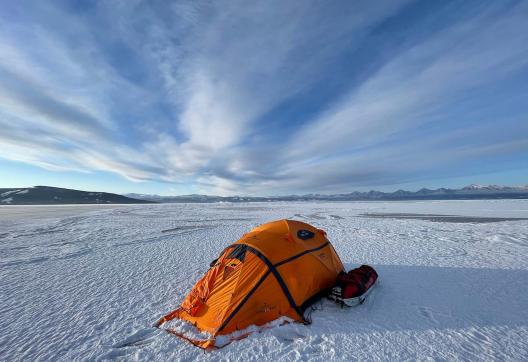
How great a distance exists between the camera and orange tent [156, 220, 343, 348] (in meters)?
4.34

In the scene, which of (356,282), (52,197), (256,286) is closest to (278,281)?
(256,286)

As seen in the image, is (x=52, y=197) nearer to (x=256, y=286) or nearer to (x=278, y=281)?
(x=256, y=286)

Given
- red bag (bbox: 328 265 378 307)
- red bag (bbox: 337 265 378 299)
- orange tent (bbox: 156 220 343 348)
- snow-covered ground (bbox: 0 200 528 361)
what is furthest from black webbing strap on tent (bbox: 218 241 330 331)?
red bag (bbox: 337 265 378 299)

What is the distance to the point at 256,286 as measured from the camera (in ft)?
14.9

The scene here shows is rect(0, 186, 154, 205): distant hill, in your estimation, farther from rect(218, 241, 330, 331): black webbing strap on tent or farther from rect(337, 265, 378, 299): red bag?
rect(337, 265, 378, 299): red bag

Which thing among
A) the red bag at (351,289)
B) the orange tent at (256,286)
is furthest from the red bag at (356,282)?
the orange tent at (256,286)

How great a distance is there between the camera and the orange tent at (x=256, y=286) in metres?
4.34

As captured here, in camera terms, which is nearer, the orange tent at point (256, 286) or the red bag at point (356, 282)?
the orange tent at point (256, 286)

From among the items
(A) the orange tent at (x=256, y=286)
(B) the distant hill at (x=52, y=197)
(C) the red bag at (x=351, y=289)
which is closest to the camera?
(A) the orange tent at (x=256, y=286)

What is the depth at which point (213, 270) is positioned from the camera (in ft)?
16.9

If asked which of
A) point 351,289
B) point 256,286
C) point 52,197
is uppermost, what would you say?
point 52,197

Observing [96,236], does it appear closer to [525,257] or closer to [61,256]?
[61,256]

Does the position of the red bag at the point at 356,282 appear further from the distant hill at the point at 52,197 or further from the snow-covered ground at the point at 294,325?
the distant hill at the point at 52,197

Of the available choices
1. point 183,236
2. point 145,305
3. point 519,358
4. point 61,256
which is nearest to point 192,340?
point 145,305
